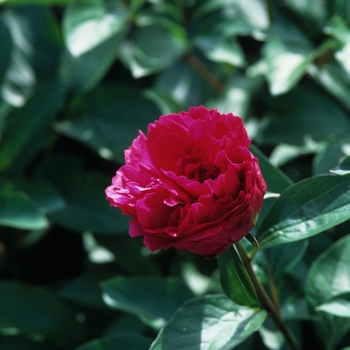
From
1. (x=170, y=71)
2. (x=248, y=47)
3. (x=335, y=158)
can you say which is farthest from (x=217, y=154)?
(x=248, y=47)

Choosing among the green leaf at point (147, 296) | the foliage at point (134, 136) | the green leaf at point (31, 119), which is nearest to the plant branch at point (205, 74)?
the foliage at point (134, 136)

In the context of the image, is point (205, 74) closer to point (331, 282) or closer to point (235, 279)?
point (331, 282)

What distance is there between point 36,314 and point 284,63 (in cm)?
61

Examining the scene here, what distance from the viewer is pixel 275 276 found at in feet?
2.48

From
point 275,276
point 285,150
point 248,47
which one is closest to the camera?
point 275,276

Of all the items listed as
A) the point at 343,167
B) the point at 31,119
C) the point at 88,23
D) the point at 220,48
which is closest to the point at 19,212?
the point at 31,119

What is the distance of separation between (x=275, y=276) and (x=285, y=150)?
14.5 inches

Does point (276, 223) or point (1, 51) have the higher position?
point (276, 223)

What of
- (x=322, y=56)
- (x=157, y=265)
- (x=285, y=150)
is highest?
(x=322, y=56)

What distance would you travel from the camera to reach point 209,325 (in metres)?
0.65

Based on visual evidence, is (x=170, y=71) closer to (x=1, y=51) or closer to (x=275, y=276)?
(x=1, y=51)

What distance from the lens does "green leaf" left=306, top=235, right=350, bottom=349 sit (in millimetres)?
787

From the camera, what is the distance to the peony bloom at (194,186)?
0.52 m

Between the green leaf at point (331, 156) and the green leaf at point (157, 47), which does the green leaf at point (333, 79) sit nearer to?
the green leaf at point (331, 156)
